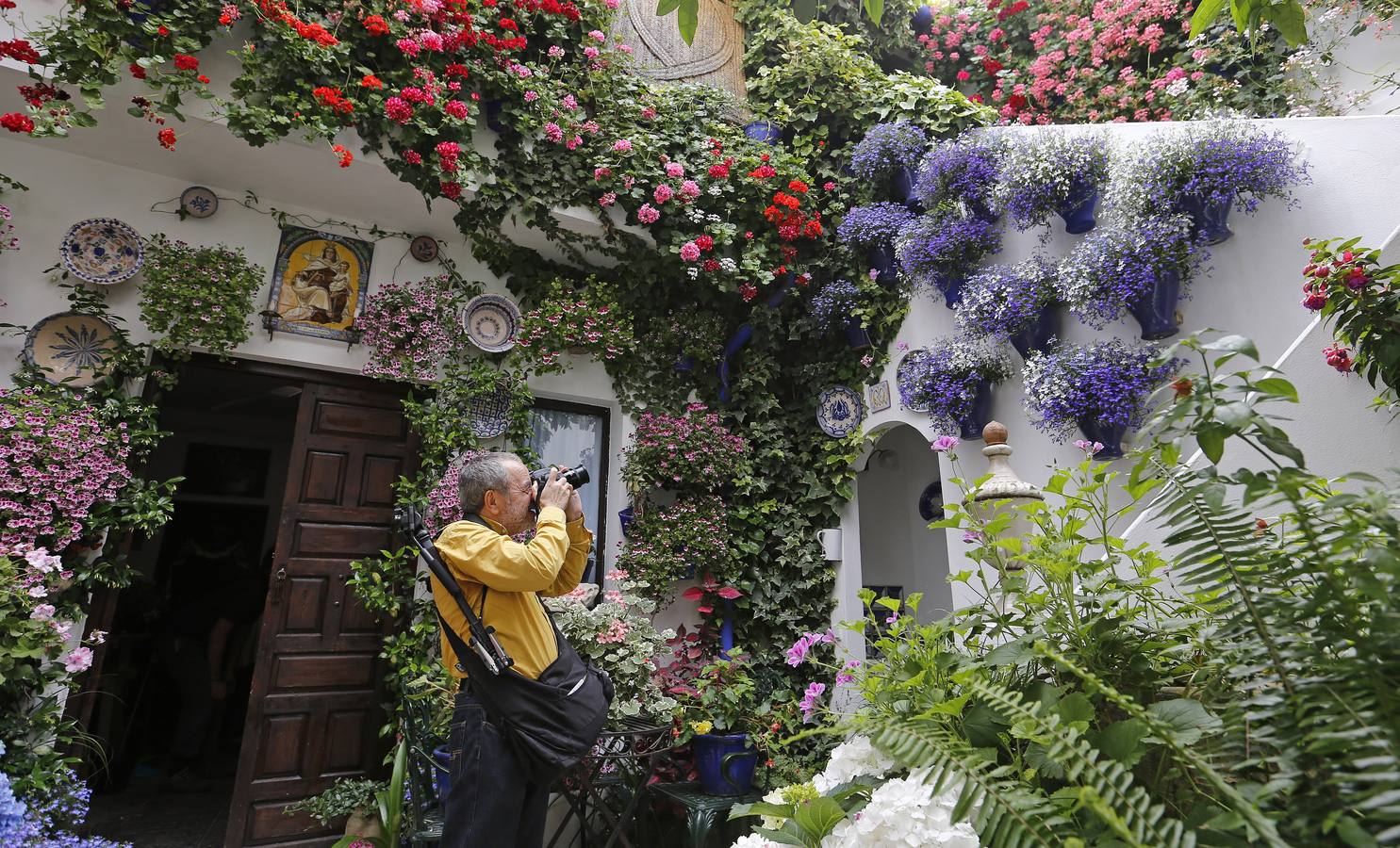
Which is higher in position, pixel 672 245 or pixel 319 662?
pixel 672 245

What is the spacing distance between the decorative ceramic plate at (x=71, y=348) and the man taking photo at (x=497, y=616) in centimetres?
251

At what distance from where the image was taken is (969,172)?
3.89 metres

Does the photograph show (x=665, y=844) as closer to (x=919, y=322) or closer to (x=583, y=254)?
(x=919, y=322)

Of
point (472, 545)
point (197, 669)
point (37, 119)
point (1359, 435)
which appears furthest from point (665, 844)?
point (37, 119)

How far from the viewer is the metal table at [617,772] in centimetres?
286

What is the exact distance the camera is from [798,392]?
501 centimetres

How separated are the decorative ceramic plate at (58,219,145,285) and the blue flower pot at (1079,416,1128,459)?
480 centimetres

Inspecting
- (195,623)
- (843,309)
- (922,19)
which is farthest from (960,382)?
(195,623)

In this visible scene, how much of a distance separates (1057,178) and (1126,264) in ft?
2.03

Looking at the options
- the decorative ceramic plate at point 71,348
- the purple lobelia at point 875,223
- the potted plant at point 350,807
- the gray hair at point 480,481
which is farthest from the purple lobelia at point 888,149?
the potted plant at point 350,807

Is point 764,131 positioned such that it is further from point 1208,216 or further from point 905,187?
point 1208,216

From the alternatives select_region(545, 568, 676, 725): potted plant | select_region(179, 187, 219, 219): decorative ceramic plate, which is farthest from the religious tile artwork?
select_region(545, 568, 676, 725): potted plant

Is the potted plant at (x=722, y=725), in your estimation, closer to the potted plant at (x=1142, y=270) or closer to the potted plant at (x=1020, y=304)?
the potted plant at (x=1020, y=304)

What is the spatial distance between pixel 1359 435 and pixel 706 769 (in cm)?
302
